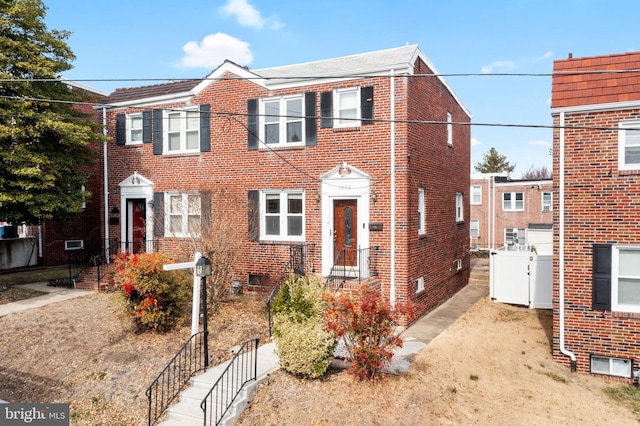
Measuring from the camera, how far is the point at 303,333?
23.4ft

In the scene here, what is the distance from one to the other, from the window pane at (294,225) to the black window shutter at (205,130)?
3884mm

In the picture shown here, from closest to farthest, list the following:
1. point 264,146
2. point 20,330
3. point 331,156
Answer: point 20,330 → point 331,156 → point 264,146

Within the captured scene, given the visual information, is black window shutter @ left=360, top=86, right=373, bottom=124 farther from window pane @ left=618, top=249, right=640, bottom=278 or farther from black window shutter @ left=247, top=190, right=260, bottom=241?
window pane @ left=618, top=249, right=640, bottom=278

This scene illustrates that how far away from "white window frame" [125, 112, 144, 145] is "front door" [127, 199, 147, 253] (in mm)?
2235

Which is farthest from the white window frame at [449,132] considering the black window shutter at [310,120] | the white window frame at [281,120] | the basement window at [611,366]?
the basement window at [611,366]

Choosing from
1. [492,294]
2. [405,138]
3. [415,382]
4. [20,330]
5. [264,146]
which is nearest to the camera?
[415,382]

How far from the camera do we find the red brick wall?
848 centimetres

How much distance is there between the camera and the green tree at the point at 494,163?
54469mm

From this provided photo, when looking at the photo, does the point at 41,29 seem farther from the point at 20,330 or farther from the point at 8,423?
the point at 8,423

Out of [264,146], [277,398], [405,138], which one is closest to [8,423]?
[277,398]

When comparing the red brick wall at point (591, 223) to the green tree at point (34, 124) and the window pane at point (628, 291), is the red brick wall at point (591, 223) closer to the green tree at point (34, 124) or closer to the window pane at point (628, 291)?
the window pane at point (628, 291)

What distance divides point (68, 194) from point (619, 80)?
50.4ft

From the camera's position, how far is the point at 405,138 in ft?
36.8

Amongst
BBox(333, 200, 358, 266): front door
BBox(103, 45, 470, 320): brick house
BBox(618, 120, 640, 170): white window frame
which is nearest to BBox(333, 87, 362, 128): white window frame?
BBox(103, 45, 470, 320): brick house
